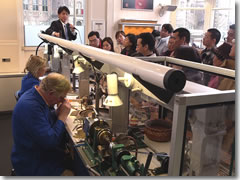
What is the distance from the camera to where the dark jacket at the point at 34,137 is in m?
1.94

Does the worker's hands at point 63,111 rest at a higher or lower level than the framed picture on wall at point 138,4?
lower

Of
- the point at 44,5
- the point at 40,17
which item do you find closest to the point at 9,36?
the point at 40,17

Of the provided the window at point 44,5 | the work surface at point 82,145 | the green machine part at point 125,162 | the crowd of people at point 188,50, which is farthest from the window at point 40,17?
the green machine part at point 125,162

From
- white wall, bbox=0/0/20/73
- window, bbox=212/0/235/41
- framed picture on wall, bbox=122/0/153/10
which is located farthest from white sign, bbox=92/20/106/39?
window, bbox=212/0/235/41

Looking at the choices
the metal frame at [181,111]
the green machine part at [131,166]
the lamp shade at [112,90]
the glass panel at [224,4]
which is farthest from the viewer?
the glass panel at [224,4]

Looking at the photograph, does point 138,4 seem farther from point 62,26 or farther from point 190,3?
point 62,26

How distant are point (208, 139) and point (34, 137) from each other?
3.95 ft

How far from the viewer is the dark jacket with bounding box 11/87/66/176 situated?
1937mm

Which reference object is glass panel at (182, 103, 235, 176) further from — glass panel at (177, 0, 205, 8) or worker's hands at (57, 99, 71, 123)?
glass panel at (177, 0, 205, 8)

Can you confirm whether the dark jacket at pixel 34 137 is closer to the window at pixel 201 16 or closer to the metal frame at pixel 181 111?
the metal frame at pixel 181 111

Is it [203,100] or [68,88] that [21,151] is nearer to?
[68,88]

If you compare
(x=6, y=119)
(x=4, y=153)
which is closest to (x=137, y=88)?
(x=4, y=153)

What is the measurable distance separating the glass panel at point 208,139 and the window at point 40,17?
196 inches

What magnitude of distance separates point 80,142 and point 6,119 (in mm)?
3078
